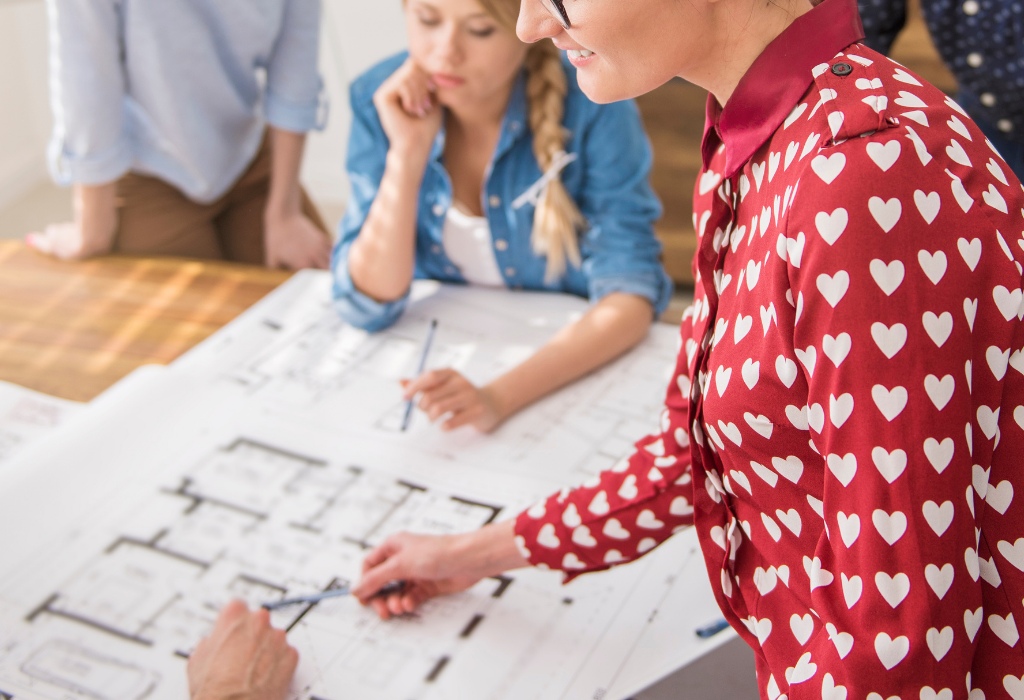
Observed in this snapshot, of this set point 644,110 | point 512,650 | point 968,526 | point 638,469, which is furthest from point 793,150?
point 644,110

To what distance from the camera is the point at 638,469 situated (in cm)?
79

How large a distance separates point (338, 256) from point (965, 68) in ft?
2.94

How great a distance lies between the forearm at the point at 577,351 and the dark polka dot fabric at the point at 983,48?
0.50 m

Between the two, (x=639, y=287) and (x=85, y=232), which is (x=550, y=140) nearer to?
(x=639, y=287)

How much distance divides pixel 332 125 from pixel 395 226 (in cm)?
224

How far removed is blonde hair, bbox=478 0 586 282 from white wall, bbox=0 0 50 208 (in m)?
2.85

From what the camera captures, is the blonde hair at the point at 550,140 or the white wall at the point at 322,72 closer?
the blonde hair at the point at 550,140

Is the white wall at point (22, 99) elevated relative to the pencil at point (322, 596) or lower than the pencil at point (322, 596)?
lower

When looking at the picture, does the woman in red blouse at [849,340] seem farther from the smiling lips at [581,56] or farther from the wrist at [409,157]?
the wrist at [409,157]

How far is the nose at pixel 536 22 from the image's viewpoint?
58 centimetres

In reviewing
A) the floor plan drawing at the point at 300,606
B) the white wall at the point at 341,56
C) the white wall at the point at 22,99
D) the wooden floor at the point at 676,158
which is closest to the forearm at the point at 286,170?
the floor plan drawing at the point at 300,606

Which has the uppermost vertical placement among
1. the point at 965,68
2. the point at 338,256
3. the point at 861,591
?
the point at 965,68

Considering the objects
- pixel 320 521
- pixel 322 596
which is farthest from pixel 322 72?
pixel 322 596

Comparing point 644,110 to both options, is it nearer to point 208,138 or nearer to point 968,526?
point 208,138
